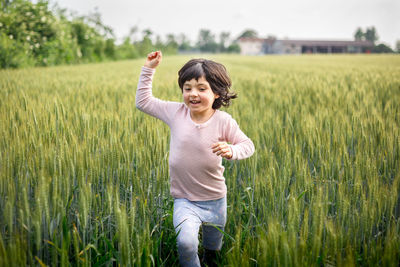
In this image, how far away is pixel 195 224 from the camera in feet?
3.68

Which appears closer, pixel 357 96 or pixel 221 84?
pixel 221 84

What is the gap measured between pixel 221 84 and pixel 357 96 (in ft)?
6.98

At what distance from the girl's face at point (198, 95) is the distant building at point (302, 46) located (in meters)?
57.2

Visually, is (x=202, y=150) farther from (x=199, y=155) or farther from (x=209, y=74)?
(x=209, y=74)

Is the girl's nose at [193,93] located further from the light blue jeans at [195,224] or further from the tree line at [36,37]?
the tree line at [36,37]

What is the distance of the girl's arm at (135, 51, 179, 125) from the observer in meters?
1.34

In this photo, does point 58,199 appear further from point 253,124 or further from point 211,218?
point 253,124

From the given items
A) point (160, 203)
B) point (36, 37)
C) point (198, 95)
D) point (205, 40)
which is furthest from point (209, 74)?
point (205, 40)

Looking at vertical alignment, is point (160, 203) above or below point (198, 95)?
below

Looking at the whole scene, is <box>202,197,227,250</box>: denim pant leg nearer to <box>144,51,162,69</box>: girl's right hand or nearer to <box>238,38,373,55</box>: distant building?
<box>144,51,162,69</box>: girl's right hand

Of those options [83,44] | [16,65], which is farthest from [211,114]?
[83,44]

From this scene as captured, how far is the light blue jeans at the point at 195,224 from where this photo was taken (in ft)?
3.51

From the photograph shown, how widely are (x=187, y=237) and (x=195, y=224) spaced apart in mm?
67

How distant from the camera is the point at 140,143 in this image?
145 cm
